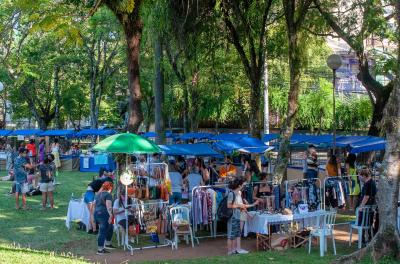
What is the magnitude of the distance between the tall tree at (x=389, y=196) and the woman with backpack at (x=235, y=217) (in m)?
2.09

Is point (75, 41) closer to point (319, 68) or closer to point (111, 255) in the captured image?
point (111, 255)

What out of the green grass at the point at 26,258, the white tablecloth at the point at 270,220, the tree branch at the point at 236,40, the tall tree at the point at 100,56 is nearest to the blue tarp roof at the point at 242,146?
the tree branch at the point at 236,40

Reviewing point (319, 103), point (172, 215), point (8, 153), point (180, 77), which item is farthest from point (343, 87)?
point (172, 215)

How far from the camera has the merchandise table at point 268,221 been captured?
430 inches

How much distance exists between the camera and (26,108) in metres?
48.0

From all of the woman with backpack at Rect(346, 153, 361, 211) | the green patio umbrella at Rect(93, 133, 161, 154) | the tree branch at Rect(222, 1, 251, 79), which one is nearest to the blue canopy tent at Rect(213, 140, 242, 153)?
the tree branch at Rect(222, 1, 251, 79)

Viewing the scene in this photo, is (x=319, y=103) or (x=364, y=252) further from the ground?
(x=319, y=103)

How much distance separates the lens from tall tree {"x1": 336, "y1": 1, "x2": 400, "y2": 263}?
9359 millimetres

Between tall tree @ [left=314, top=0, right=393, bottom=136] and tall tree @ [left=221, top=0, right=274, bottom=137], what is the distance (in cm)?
187

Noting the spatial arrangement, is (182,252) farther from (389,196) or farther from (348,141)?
(348,141)

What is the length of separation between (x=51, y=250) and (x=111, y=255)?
126 centimetres

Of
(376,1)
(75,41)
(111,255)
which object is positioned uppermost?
(376,1)

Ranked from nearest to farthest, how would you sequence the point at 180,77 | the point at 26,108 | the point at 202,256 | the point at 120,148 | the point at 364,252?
1. the point at 364,252
2. the point at 202,256
3. the point at 120,148
4. the point at 180,77
5. the point at 26,108

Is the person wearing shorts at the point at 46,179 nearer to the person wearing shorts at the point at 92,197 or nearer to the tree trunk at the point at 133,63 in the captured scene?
the person wearing shorts at the point at 92,197
